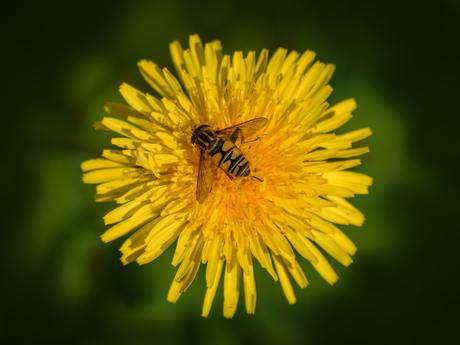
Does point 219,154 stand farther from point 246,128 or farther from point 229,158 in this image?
point 246,128

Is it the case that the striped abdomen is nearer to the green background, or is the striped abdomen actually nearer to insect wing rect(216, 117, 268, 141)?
insect wing rect(216, 117, 268, 141)

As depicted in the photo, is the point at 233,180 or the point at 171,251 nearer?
the point at 233,180

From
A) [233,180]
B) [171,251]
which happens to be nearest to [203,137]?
[233,180]

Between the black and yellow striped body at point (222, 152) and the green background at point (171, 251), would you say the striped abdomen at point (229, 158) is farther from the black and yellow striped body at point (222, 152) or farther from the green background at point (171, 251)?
the green background at point (171, 251)

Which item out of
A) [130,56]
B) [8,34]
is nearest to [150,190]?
[130,56]

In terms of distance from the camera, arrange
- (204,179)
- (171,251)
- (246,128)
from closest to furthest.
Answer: (204,179)
(246,128)
(171,251)

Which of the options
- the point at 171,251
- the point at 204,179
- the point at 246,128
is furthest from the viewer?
the point at 171,251

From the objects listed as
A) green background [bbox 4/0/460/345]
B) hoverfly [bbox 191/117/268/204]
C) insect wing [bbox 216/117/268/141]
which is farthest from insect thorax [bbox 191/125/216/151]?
green background [bbox 4/0/460/345]

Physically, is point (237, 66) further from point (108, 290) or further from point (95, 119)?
point (108, 290)
